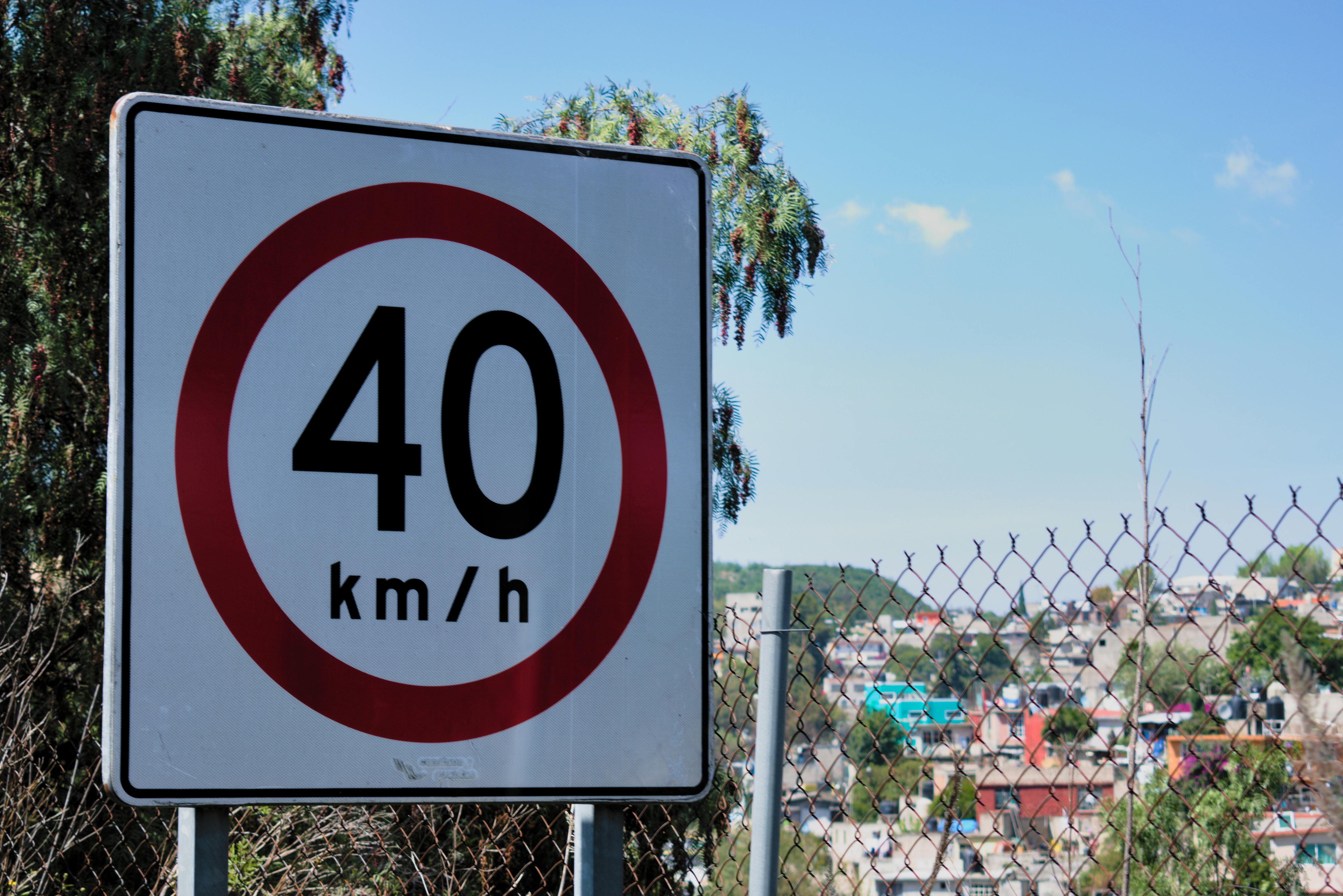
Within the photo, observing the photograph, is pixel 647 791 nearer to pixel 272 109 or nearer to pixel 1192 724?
pixel 272 109

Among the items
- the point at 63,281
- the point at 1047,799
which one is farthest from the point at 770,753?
the point at 63,281

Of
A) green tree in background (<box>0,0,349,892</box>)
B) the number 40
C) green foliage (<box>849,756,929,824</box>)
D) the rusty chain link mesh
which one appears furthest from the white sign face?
green tree in background (<box>0,0,349,892</box>)

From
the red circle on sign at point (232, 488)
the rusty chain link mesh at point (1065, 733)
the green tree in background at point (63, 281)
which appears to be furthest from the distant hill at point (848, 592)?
the green tree in background at point (63, 281)

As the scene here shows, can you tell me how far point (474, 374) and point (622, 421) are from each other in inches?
6.7

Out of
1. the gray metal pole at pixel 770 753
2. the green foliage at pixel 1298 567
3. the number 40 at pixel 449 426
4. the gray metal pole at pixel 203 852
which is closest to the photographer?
the gray metal pole at pixel 203 852

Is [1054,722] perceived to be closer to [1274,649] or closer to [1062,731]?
[1062,731]

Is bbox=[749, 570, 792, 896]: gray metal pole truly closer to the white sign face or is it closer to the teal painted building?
the white sign face

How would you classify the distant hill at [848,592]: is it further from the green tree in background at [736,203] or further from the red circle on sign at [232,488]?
the green tree in background at [736,203]

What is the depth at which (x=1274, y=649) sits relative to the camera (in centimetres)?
208

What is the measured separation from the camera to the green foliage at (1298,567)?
1.96 meters

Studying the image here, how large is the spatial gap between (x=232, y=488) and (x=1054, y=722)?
166 cm

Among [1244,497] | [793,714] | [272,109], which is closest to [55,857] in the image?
A: [793,714]

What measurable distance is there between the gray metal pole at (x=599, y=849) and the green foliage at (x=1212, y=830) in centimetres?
128

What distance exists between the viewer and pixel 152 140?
3.65 feet
